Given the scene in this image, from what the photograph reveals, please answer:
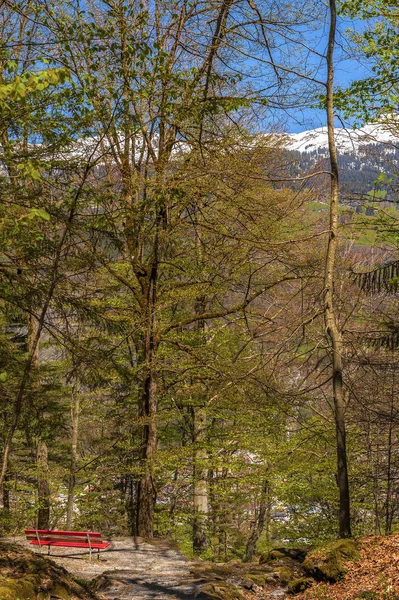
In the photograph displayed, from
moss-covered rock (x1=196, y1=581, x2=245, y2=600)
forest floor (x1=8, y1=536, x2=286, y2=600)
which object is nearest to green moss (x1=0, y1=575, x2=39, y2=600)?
forest floor (x1=8, y1=536, x2=286, y2=600)

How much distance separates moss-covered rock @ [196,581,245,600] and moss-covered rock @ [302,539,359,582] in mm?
1226

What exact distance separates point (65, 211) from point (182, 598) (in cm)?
573

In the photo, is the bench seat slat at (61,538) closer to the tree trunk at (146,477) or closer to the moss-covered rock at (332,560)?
the tree trunk at (146,477)

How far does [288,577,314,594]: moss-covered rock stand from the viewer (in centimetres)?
837

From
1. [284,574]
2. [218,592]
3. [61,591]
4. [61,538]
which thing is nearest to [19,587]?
[61,591]

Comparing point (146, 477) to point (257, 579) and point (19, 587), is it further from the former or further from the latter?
point (19, 587)

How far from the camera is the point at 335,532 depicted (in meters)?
17.0

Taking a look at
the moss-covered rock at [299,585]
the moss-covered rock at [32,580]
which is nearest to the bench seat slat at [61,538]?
the moss-covered rock at [32,580]

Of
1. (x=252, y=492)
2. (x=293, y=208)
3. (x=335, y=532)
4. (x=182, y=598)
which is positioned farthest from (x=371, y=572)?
(x=335, y=532)

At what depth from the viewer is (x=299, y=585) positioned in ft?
27.8

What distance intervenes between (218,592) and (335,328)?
15.0ft

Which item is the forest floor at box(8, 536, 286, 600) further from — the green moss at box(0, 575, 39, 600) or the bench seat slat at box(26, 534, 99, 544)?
the green moss at box(0, 575, 39, 600)

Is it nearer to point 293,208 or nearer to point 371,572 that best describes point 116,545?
point 371,572

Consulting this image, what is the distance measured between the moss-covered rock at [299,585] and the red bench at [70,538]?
334 cm
